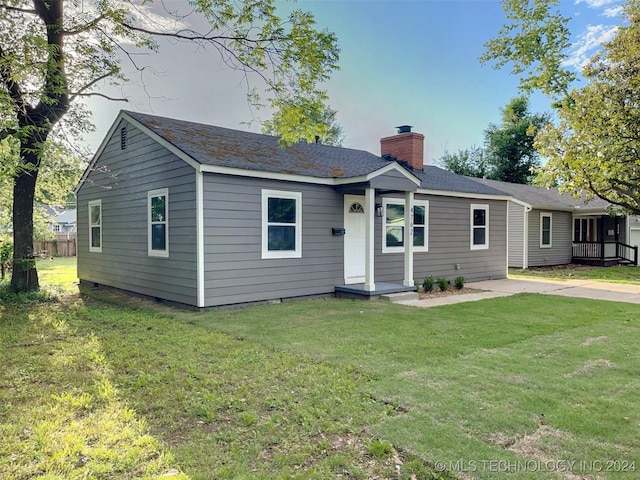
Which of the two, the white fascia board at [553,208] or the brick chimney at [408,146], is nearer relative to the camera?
the brick chimney at [408,146]

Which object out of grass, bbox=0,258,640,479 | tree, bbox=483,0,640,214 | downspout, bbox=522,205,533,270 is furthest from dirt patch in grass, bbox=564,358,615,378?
downspout, bbox=522,205,533,270

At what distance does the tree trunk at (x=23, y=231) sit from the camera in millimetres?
9562

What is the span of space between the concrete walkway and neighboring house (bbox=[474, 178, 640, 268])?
508cm

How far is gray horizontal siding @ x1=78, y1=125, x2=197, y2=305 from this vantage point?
809 cm

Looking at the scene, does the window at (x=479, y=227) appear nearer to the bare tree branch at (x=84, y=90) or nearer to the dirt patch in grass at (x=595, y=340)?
the dirt patch in grass at (x=595, y=340)

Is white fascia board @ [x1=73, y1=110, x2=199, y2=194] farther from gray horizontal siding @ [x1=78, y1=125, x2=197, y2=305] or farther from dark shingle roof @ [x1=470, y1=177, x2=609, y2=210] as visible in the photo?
dark shingle roof @ [x1=470, y1=177, x2=609, y2=210]

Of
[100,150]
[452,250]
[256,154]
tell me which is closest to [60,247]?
[100,150]

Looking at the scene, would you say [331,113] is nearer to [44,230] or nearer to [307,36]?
[44,230]

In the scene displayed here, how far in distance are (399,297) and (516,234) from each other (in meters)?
11.0

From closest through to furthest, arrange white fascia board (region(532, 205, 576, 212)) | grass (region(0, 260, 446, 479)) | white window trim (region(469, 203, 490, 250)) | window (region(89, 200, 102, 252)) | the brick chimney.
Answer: grass (region(0, 260, 446, 479)), window (region(89, 200, 102, 252)), the brick chimney, white window trim (region(469, 203, 490, 250)), white fascia board (region(532, 205, 576, 212))

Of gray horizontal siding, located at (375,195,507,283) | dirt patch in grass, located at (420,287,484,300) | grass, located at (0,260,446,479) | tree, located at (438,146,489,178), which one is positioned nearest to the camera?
grass, located at (0,260,446,479)

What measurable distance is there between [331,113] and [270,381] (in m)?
31.4

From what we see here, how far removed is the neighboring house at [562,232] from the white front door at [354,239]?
384 inches

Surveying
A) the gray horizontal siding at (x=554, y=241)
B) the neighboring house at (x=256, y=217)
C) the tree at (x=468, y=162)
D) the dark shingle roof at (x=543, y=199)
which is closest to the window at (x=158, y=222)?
the neighboring house at (x=256, y=217)
